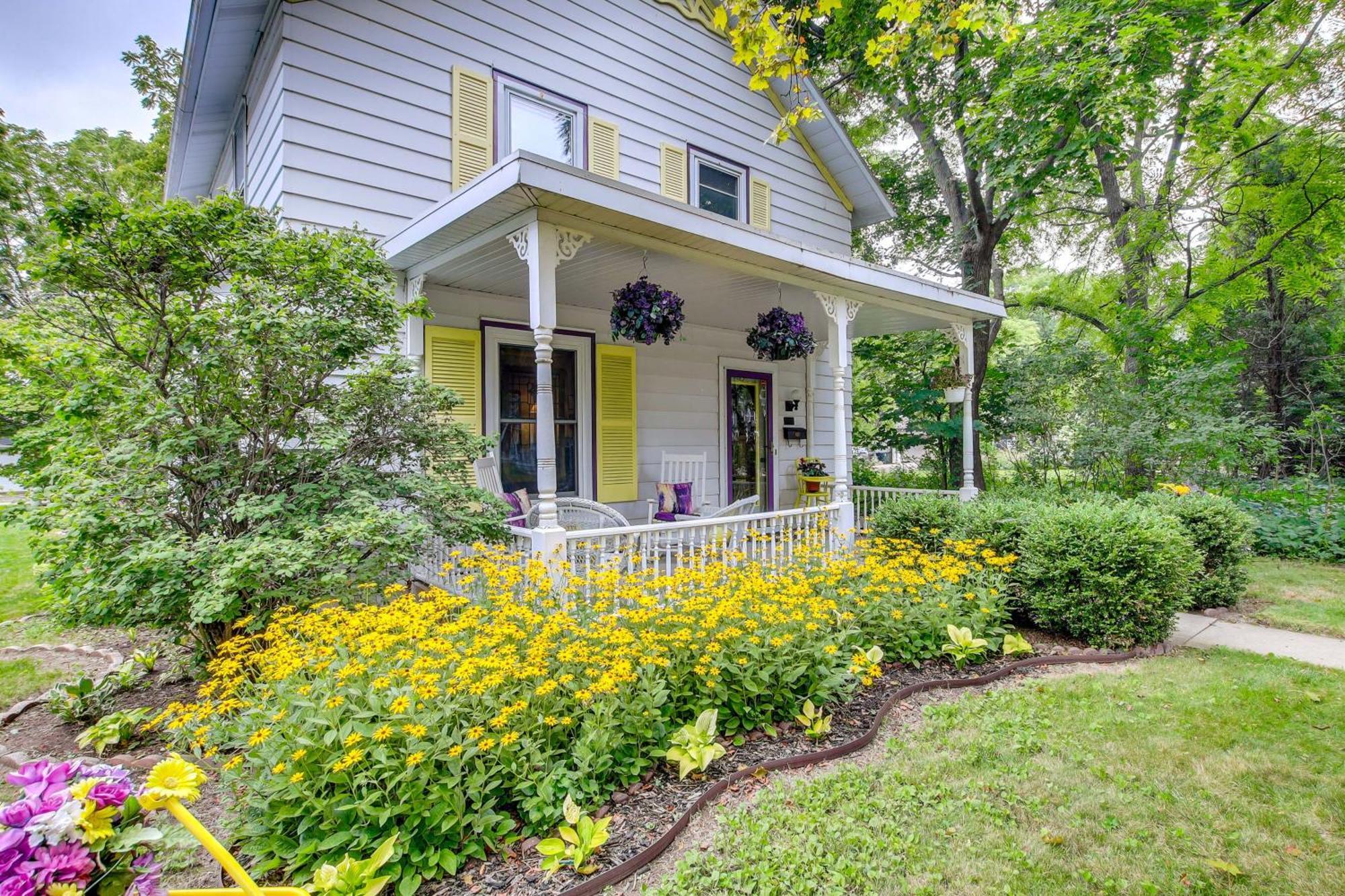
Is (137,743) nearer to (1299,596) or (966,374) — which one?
(966,374)

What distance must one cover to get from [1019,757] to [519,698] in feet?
7.14

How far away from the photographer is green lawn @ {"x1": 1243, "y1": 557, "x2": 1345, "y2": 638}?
4738mm

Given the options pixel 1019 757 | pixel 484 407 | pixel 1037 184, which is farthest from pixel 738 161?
pixel 1019 757

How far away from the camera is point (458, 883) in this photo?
1960 mm

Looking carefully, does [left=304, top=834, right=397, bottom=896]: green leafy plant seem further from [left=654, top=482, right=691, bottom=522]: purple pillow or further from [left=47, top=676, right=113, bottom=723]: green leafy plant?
[left=654, top=482, right=691, bottom=522]: purple pillow

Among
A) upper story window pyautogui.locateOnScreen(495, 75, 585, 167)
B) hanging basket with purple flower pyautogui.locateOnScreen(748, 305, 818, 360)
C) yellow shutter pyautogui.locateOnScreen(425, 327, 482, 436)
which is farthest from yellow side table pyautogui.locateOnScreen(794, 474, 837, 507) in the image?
upper story window pyautogui.locateOnScreen(495, 75, 585, 167)

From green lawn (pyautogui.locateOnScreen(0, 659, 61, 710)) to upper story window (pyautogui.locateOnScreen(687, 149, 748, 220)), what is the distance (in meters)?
6.66

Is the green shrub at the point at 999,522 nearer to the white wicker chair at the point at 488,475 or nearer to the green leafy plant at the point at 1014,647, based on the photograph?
the green leafy plant at the point at 1014,647

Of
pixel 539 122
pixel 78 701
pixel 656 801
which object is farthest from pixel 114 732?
pixel 539 122

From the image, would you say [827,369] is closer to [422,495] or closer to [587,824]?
[422,495]

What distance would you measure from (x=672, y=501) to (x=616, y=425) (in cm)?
100

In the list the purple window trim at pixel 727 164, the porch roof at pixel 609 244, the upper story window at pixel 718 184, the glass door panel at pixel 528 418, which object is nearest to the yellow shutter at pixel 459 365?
the glass door panel at pixel 528 418

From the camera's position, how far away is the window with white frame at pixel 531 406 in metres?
5.57

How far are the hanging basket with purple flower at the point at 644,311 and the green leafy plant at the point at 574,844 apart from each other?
3.05 metres
